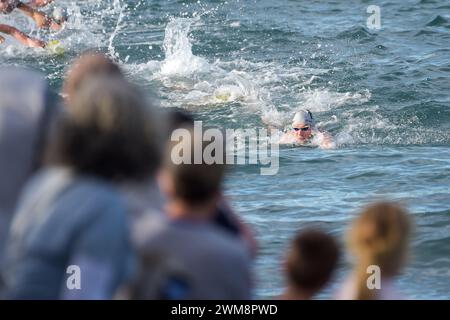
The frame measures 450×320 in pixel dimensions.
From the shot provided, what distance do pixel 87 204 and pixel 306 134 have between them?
12045 millimetres

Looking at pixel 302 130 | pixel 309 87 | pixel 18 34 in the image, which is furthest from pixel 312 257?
pixel 309 87

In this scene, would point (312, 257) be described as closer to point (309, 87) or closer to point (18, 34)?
point (18, 34)

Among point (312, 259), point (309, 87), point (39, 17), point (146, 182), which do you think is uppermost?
point (39, 17)

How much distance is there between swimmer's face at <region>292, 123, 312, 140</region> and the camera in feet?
51.8

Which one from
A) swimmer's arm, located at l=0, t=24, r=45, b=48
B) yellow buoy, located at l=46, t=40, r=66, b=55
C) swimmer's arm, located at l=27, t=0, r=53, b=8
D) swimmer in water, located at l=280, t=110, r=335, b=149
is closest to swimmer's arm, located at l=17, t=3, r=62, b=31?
swimmer's arm, located at l=0, t=24, r=45, b=48

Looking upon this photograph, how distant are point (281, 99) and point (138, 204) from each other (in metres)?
14.0

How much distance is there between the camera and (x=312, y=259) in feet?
15.1

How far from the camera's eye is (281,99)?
18.2m

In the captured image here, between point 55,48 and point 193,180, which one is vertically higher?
point 55,48

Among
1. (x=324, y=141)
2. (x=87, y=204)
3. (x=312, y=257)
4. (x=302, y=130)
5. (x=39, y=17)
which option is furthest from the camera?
(x=39, y=17)

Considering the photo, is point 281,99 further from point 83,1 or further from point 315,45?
point 83,1

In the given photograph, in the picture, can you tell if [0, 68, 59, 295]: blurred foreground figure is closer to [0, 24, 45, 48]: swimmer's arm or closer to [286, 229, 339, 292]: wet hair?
[286, 229, 339, 292]: wet hair

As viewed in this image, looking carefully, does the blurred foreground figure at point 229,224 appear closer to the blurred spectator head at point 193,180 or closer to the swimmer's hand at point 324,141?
the blurred spectator head at point 193,180
